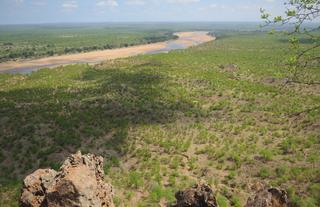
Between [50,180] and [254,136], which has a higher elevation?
[50,180]

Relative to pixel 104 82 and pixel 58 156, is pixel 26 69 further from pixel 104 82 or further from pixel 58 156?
pixel 58 156

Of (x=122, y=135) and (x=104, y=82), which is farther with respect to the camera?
(x=104, y=82)

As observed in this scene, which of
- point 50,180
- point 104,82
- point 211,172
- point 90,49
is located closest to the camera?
point 50,180

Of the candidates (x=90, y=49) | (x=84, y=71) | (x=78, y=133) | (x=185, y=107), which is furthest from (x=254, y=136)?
(x=90, y=49)

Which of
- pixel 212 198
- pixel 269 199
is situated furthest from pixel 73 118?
pixel 269 199

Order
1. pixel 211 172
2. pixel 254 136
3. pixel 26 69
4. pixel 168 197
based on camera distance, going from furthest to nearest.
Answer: pixel 26 69 < pixel 254 136 < pixel 211 172 < pixel 168 197

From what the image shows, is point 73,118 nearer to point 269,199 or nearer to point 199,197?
point 199,197

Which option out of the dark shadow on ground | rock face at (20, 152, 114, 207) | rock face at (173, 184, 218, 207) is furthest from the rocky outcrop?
the dark shadow on ground
